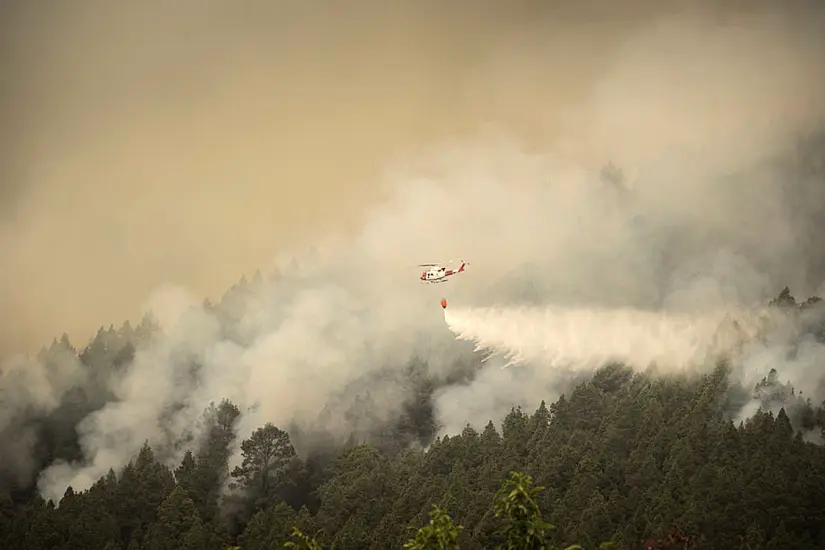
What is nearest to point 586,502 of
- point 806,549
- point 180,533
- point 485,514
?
point 485,514

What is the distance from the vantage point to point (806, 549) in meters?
96.1

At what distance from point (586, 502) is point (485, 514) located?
1105 centimetres

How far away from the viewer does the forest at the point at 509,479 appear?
103062mm

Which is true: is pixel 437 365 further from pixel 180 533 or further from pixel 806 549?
pixel 806 549

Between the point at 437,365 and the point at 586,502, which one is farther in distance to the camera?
the point at 437,365

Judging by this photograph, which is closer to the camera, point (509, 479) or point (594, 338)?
point (509, 479)

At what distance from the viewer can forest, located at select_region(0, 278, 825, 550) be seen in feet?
338

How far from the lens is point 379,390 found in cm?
17612

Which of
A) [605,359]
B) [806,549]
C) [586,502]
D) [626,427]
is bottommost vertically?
[806,549]

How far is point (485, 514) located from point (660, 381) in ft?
118

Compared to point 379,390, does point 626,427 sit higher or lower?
lower

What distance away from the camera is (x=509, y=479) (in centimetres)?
9500

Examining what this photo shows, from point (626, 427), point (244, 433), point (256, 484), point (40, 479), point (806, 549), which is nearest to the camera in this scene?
point (806, 549)

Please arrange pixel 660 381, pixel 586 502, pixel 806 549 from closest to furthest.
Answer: pixel 806 549
pixel 586 502
pixel 660 381
